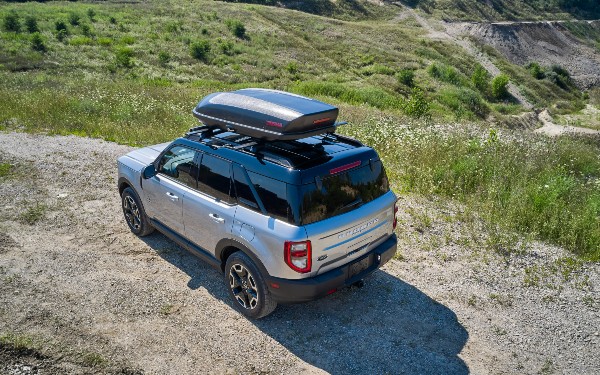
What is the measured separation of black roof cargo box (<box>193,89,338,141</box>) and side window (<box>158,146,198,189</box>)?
533mm

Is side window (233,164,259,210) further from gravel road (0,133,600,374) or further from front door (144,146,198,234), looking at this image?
gravel road (0,133,600,374)

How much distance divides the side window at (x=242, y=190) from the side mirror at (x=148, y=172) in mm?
1731

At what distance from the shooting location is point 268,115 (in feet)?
17.7

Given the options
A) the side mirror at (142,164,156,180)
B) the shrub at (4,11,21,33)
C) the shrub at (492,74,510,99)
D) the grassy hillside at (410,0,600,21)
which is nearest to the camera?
the side mirror at (142,164,156,180)

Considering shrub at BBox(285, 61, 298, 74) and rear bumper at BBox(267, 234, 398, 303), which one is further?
shrub at BBox(285, 61, 298, 74)

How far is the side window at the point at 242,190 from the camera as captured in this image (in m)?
5.14

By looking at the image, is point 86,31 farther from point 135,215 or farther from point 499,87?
point 499,87

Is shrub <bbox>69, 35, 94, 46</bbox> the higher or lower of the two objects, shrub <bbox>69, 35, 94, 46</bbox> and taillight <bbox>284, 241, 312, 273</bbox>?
the lower

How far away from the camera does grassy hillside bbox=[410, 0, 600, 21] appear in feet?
260

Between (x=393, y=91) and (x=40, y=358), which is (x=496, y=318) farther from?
(x=393, y=91)

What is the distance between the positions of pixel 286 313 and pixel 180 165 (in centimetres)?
240

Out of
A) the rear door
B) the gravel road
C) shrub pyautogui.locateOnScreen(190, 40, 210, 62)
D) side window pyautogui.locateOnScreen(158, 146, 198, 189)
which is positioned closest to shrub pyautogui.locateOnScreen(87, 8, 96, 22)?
shrub pyautogui.locateOnScreen(190, 40, 210, 62)

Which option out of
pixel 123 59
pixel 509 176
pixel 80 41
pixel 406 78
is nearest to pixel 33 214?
pixel 509 176

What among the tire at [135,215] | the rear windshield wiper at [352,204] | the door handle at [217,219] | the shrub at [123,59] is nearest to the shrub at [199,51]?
the shrub at [123,59]
